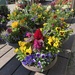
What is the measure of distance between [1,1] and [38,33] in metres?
7.87

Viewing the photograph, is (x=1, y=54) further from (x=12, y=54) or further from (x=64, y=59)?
(x=64, y=59)

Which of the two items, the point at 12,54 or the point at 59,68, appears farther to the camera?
the point at 12,54

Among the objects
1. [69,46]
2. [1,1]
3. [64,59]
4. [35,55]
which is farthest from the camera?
[1,1]

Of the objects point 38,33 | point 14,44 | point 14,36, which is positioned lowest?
point 14,44

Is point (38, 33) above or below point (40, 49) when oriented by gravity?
above

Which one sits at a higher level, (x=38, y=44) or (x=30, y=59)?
(x=38, y=44)

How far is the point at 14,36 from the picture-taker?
211 centimetres

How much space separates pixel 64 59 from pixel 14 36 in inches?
36.2

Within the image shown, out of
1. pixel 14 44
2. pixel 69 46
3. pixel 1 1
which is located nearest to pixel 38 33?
Answer: pixel 14 44

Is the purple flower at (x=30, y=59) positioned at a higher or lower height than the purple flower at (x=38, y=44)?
lower

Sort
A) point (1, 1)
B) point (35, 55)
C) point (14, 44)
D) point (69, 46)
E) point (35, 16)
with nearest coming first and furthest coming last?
point (35, 55), point (14, 44), point (69, 46), point (35, 16), point (1, 1)

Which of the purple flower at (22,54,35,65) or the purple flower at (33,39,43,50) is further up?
the purple flower at (33,39,43,50)

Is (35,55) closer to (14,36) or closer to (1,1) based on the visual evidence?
(14,36)

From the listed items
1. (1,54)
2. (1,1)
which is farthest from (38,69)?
(1,1)
